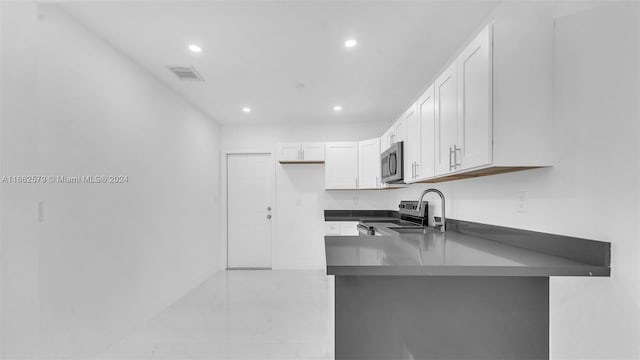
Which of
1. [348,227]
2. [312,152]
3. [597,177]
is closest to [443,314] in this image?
[597,177]

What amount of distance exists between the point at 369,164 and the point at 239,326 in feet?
8.75

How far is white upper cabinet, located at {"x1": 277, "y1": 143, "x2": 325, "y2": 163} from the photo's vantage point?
436 centimetres

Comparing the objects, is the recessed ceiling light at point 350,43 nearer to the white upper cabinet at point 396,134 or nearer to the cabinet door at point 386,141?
the white upper cabinet at point 396,134

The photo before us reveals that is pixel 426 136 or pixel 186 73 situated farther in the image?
pixel 186 73

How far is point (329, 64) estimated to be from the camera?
2.51 meters

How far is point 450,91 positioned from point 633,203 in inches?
40.8

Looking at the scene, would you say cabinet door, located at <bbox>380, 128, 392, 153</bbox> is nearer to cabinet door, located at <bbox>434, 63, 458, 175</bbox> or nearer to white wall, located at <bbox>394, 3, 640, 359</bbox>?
cabinet door, located at <bbox>434, 63, 458, 175</bbox>

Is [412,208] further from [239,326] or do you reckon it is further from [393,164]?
[239,326]

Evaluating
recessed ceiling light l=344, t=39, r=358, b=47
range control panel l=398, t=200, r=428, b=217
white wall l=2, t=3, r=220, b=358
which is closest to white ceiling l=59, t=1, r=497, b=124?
recessed ceiling light l=344, t=39, r=358, b=47

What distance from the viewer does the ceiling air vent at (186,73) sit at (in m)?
2.58

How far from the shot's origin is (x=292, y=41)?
2.14 m

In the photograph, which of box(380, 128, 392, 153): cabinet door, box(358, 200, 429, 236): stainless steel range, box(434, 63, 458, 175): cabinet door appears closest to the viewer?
box(434, 63, 458, 175): cabinet door

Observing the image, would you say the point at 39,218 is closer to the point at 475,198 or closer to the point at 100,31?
the point at 100,31

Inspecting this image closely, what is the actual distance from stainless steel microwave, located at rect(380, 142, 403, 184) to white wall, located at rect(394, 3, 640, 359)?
1400mm
